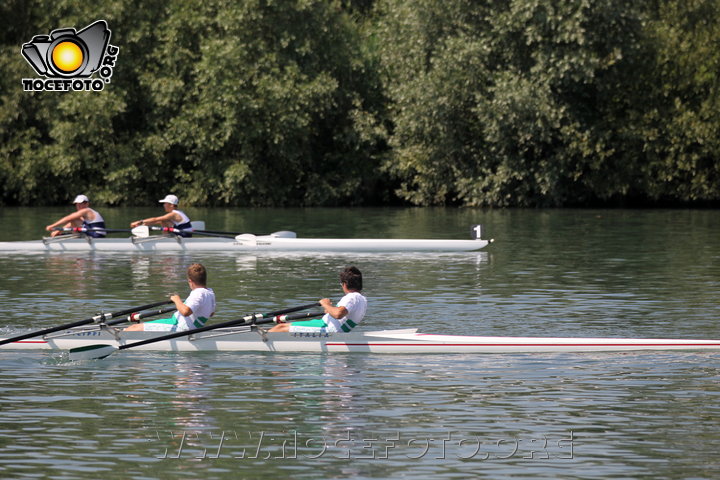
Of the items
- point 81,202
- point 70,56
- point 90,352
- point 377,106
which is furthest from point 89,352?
point 70,56

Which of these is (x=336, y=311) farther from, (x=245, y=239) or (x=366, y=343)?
(x=245, y=239)

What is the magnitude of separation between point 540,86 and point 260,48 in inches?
538

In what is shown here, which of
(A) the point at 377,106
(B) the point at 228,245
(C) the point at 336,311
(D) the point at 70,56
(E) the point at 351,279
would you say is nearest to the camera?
(E) the point at 351,279

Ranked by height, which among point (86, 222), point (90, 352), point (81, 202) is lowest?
point (90, 352)

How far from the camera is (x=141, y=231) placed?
36.6 meters

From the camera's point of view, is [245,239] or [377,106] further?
[377,106]

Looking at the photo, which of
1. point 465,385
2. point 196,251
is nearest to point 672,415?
point 465,385

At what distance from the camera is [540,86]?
58.9 m

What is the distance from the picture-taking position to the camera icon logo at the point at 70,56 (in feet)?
216

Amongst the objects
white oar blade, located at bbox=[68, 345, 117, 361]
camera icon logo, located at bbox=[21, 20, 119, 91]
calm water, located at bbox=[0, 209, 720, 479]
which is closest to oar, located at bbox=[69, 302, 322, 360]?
white oar blade, located at bbox=[68, 345, 117, 361]

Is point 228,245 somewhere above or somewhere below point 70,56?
below

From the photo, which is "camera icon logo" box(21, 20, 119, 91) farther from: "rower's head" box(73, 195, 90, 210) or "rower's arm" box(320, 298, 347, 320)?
"rower's arm" box(320, 298, 347, 320)

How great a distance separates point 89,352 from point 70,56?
52.4 metres

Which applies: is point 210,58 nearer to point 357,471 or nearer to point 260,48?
point 260,48
